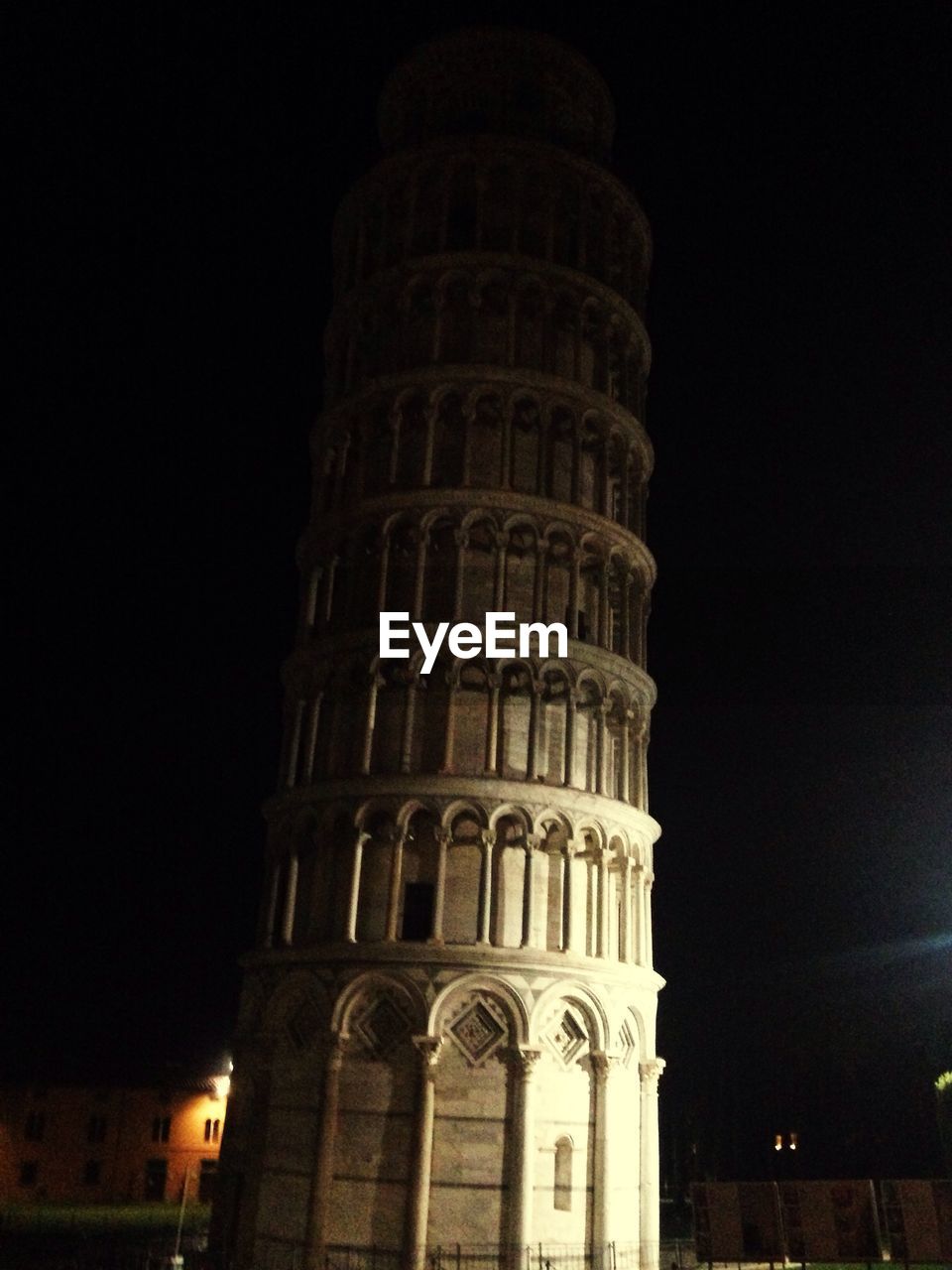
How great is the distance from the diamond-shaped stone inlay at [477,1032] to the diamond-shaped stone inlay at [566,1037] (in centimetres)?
128

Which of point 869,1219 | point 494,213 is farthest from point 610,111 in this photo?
point 869,1219

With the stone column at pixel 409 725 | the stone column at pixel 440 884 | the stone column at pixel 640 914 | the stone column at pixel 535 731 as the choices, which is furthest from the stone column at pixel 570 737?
the stone column at pixel 409 725

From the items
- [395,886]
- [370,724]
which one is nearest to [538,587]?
[370,724]

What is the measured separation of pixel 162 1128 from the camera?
5903 centimetres

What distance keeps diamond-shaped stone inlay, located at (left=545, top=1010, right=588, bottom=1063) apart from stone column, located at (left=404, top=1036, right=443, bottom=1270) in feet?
9.17

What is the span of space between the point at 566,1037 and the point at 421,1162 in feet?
14.4

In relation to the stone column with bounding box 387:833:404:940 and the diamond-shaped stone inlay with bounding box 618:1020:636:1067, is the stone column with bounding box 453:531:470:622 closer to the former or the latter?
the stone column with bounding box 387:833:404:940

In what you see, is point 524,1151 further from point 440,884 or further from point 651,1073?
point 440,884

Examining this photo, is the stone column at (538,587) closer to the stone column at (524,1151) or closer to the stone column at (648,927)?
the stone column at (648,927)

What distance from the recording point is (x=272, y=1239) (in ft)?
83.7

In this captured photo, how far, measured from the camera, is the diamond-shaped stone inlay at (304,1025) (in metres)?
26.9

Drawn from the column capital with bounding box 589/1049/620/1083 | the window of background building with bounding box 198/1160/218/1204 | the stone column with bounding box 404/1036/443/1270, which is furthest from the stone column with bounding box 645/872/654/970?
the window of background building with bounding box 198/1160/218/1204

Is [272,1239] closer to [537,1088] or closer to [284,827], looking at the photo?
[537,1088]

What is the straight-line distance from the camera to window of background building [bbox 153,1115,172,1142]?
58938 mm
